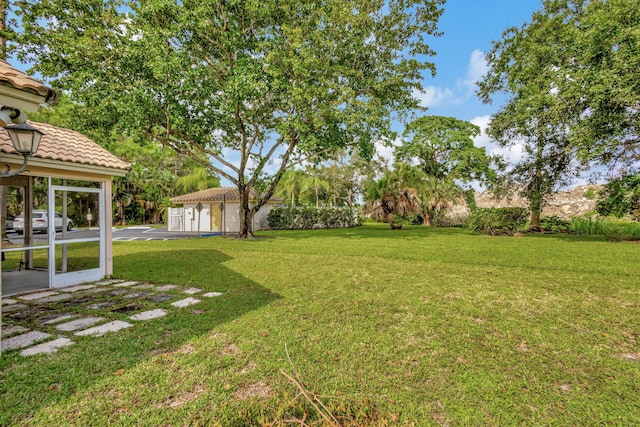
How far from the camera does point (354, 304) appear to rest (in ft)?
15.6

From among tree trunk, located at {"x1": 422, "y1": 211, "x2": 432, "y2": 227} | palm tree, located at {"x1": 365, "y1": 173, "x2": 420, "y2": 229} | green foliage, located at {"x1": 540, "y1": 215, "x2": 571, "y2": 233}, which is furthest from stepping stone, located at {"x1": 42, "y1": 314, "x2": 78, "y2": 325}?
tree trunk, located at {"x1": 422, "y1": 211, "x2": 432, "y2": 227}

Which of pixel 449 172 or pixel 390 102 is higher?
pixel 390 102

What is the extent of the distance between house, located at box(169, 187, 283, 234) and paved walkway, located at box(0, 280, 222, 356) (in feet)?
55.7

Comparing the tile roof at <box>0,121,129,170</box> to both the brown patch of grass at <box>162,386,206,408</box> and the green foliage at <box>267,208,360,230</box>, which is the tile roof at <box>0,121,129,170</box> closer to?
the brown patch of grass at <box>162,386,206,408</box>

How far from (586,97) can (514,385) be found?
12.3m

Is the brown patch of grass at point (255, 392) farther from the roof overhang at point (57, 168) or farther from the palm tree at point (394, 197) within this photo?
the palm tree at point (394, 197)

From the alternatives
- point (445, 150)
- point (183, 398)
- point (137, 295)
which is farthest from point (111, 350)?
point (445, 150)

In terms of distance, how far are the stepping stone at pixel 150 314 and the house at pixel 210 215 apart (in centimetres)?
1871

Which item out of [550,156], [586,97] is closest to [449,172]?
[550,156]

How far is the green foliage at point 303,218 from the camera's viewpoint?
24.3 m

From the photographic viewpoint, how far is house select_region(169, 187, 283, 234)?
23.0 m

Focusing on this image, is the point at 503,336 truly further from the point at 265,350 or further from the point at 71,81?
the point at 71,81

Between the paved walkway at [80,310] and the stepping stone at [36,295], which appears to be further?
the stepping stone at [36,295]

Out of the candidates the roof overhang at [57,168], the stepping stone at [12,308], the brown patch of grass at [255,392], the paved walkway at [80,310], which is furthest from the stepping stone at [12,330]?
the brown patch of grass at [255,392]
